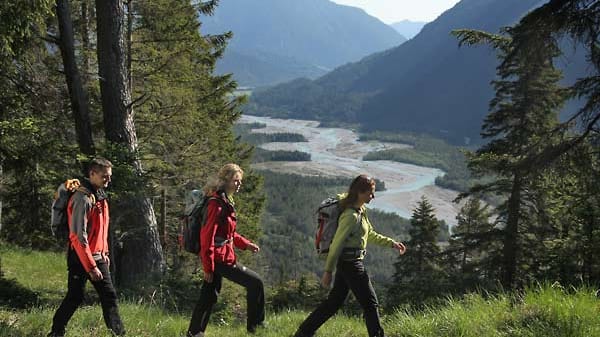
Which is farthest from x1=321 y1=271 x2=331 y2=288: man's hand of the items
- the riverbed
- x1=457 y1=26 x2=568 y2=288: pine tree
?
the riverbed

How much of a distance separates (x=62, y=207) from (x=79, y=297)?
2.72ft

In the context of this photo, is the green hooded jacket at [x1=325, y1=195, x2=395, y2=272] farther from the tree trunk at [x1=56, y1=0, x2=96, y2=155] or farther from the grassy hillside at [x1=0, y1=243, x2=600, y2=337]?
the tree trunk at [x1=56, y1=0, x2=96, y2=155]

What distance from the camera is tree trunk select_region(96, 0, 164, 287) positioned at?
7.31 meters

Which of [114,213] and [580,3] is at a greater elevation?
[580,3]

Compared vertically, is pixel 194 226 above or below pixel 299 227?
above

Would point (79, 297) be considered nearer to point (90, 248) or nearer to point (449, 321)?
point (90, 248)

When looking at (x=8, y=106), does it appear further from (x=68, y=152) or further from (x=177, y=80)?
(x=177, y=80)

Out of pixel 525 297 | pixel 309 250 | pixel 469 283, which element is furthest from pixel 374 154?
pixel 525 297

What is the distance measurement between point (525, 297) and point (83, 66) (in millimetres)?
8068

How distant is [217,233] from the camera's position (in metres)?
4.62

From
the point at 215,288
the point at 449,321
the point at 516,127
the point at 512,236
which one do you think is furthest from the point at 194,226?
the point at 516,127

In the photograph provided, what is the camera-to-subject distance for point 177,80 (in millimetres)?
11312

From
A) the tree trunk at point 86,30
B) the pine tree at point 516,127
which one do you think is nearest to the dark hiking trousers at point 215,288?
the tree trunk at point 86,30

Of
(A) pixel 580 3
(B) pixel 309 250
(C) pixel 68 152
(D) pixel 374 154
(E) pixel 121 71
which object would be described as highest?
(A) pixel 580 3
